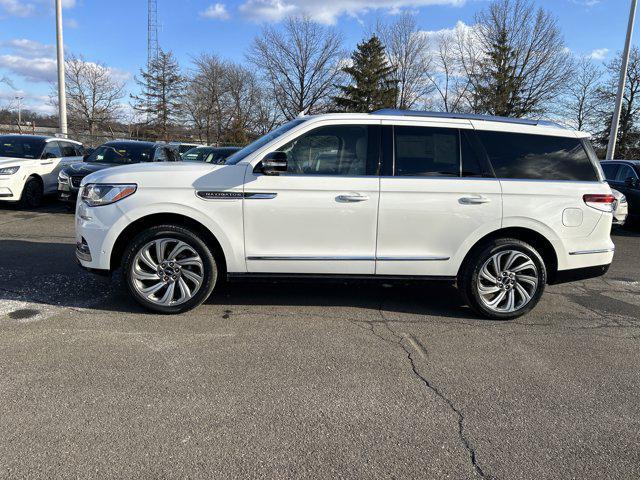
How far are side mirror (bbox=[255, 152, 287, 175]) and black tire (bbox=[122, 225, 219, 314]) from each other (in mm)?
949

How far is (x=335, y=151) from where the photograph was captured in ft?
15.1

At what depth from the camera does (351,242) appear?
459cm

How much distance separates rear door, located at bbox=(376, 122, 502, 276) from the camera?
457 centimetres

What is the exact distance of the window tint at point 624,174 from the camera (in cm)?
1191

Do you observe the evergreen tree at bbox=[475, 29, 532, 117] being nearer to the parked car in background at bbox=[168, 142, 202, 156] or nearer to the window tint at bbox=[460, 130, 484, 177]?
the parked car in background at bbox=[168, 142, 202, 156]

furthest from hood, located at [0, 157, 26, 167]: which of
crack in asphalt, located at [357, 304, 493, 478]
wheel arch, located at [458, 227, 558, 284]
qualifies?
wheel arch, located at [458, 227, 558, 284]

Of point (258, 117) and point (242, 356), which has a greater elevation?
point (258, 117)

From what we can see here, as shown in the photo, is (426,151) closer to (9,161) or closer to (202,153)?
(9,161)

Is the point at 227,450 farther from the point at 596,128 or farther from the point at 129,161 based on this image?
the point at 596,128

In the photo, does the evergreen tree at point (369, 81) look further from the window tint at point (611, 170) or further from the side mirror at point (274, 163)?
the side mirror at point (274, 163)

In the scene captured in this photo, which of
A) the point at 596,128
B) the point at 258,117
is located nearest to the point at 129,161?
the point at 258,117

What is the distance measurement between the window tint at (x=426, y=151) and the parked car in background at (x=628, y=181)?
9.31 m

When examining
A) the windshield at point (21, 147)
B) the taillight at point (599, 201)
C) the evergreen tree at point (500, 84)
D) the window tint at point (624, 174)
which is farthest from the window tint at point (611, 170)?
A: the evergreen tree at point (500, 84)

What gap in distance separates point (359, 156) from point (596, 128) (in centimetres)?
4513
